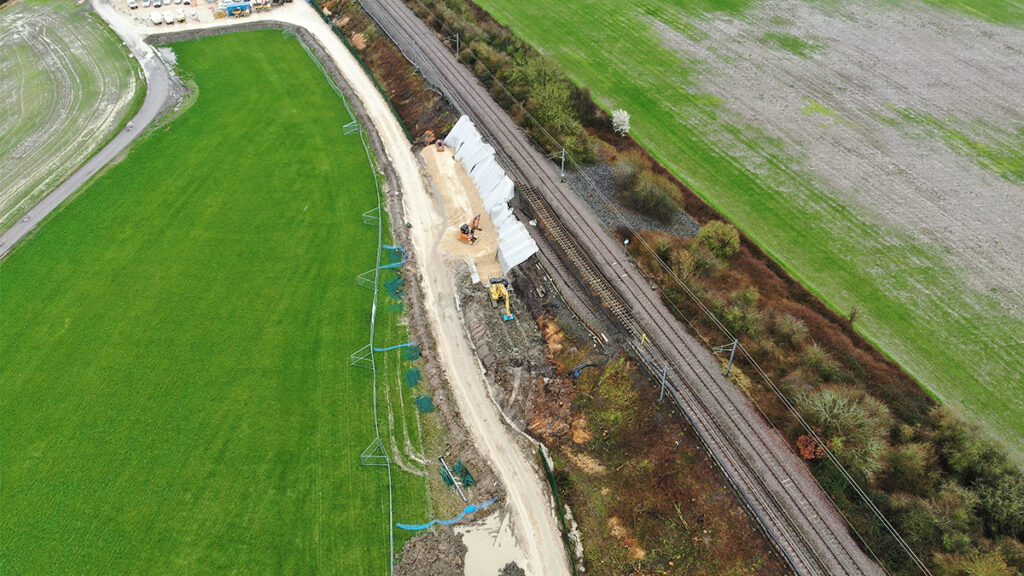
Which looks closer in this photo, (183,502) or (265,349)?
(183,502)

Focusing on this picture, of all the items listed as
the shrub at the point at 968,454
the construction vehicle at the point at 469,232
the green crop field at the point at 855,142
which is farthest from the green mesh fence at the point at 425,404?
the shrub at the point at 968,454

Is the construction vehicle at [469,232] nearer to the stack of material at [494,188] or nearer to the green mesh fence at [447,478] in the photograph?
the stack of material at [494,188]

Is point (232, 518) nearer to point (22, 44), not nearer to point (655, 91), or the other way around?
point (655, 91)

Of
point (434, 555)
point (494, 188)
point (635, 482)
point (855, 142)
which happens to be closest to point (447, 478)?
point (434, 555)

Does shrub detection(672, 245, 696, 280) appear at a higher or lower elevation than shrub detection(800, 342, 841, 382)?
higher

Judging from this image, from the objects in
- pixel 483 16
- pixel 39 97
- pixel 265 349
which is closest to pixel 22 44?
pixel 39 97

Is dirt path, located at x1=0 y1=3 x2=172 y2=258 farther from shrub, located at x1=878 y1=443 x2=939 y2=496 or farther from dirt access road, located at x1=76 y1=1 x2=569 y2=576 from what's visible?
shrub, located at x1=878 y1=443 x2=939 y2=496

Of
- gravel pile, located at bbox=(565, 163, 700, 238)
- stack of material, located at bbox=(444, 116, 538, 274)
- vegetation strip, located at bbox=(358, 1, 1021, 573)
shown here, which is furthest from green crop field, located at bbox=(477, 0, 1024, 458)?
stack of material, located at bbox=(444, 116, 538, 274)
